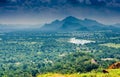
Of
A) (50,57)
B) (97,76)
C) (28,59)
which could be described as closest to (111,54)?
(50,57)

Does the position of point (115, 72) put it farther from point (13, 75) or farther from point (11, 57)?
point (11, 57)

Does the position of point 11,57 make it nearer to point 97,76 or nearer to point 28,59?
point 28,59

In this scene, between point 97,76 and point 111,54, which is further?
point 111,54

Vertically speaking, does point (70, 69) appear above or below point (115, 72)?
below

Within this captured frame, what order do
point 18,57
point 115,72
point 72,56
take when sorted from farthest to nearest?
point 18,57, point 72,56, point 115,72

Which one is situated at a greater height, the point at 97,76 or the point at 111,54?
the point at 97,76

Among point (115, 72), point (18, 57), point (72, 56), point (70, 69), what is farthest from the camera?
point (18, 57)

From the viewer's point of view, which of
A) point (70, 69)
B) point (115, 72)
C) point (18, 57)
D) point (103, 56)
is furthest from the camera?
point (18, 57)

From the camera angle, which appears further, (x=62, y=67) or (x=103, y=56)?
(x=103, y=56)

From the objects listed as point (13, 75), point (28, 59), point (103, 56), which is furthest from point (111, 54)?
point (13, 75)
